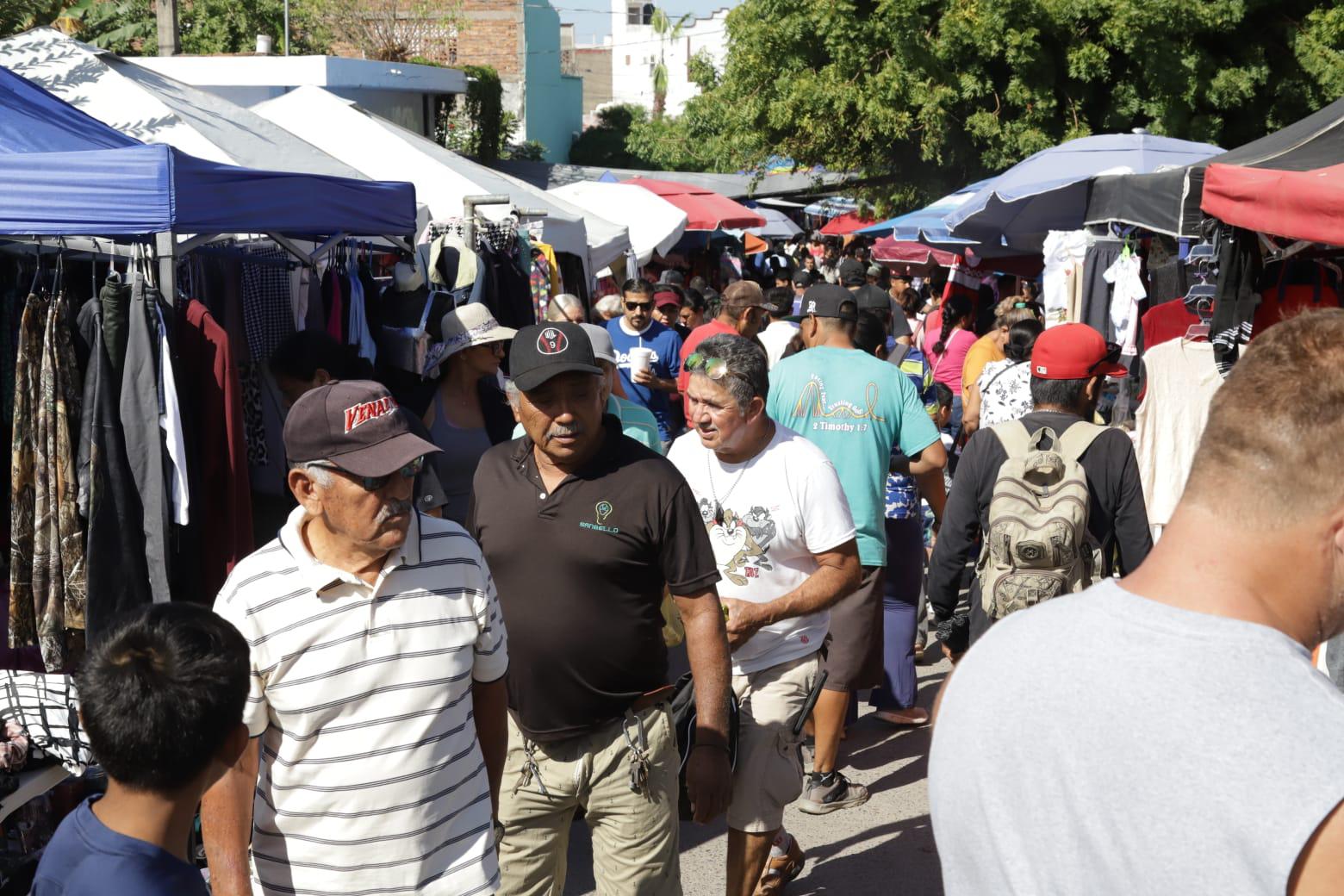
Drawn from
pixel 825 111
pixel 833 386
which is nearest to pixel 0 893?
pixel 833 386

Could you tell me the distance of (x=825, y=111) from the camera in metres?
18.7

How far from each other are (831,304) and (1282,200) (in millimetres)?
2151

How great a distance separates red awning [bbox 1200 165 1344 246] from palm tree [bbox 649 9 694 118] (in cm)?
7327

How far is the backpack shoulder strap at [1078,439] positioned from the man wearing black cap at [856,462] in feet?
4.38

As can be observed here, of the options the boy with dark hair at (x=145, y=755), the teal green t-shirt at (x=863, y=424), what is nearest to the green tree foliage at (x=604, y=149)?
the teal green t-shirt at (x=863, y=424)

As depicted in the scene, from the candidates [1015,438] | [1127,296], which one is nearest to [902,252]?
[1127,296]

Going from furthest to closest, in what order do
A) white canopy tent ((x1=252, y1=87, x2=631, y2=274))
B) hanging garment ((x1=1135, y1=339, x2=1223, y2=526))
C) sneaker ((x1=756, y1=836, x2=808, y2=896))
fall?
white canopy tent ((x1=252, y1=87, x2=631, y2=274)), hanging garment ((x1=1135, y1=339, x2=1223, y2=526)), sneaker ((x1=756, y1=836, x2=808, y2=896))

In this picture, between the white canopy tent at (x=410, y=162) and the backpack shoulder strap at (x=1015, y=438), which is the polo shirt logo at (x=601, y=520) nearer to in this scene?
the backpack shoulder strap at (x=1015, y=438)

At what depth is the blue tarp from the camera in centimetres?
446

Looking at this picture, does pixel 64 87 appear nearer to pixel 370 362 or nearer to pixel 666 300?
pixel 370 362

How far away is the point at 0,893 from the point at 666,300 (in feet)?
25.1

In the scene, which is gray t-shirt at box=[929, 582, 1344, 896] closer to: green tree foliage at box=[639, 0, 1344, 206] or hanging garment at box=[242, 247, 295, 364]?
hanging garment at box=[242, 247, 295, 364]

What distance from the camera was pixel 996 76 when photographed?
57.9 feet

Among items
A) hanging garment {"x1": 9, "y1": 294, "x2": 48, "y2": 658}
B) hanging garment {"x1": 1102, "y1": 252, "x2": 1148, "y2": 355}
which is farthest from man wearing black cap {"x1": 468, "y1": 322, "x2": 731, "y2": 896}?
hanging garment {"x1": 1102, "y1": 252, "x2": 1148, "y2": 355}
